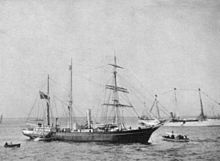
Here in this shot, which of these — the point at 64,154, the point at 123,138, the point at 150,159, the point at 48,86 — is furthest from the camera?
the point at 48,86

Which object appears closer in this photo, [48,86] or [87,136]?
[87,136]

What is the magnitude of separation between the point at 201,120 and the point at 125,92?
5448 centimetres

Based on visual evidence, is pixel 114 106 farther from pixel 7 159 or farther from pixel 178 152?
pixel 7 159

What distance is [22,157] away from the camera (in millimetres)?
29781

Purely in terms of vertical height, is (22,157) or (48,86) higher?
(48,86)

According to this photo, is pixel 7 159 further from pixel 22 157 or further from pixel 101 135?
pixel 101 135

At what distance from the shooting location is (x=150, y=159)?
26406 millimetres

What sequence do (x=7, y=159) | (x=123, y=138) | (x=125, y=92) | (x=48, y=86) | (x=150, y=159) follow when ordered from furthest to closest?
1. (x=48, y=86)
2. (x=125, y=92)
3. (x=123, y=138)
4. (x=7, y=159)
5. (x=150, y=159)

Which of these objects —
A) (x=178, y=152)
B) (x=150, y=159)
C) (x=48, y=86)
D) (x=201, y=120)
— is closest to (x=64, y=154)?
(x=150, y=159)

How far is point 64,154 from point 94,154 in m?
3.35

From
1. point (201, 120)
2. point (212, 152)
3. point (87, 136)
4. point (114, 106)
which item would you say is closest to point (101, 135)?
point (87, 136)

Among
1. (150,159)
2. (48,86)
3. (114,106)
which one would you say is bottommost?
(150,159)

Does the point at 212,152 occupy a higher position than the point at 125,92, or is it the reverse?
the point at 125,92

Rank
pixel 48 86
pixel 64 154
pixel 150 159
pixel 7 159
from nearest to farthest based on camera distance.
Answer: pixel 150 159
pixel 7 159
pixel 64 154
pixel 48 86
